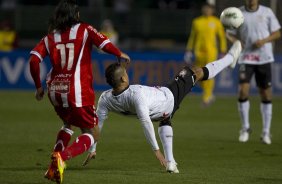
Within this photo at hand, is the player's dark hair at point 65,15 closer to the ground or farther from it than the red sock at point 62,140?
farther from it

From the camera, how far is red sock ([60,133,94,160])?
8.52 m

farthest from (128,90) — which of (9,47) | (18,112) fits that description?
(9,47)

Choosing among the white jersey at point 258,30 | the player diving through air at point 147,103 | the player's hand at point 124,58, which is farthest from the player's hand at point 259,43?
the player's hand at point 124,58

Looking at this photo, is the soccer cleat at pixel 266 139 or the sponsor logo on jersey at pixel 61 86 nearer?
the sponsor logo on jersey at pixel 61 86

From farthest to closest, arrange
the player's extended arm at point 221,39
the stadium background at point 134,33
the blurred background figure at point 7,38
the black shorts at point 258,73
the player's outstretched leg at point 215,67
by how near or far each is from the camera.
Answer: the blurred background figure at point 7,38 → the stadium background at point 134,33 → the player's extended arm at point 221,39 → the black shorts at point 258,73 → the player's outstretched leg at point 215,67

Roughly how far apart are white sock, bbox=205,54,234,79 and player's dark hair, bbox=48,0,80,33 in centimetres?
264

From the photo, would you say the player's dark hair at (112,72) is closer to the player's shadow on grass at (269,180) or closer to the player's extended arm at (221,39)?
the player's shadow on grass at (269,180)

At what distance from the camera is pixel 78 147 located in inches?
341

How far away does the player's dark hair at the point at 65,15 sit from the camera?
8.76m

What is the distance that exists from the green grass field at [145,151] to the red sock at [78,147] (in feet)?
1.11

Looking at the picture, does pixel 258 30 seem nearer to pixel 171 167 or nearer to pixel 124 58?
pixel 171 167

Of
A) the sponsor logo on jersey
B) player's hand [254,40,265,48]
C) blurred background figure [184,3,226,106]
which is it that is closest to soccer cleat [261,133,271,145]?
player's hand [254,40,265,48]

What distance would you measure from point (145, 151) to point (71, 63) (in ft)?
11.8

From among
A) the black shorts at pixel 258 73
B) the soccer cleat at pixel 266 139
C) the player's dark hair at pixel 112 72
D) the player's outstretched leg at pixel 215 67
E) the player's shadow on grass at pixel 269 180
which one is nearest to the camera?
the player's shadow on grass at pixel 269 180
